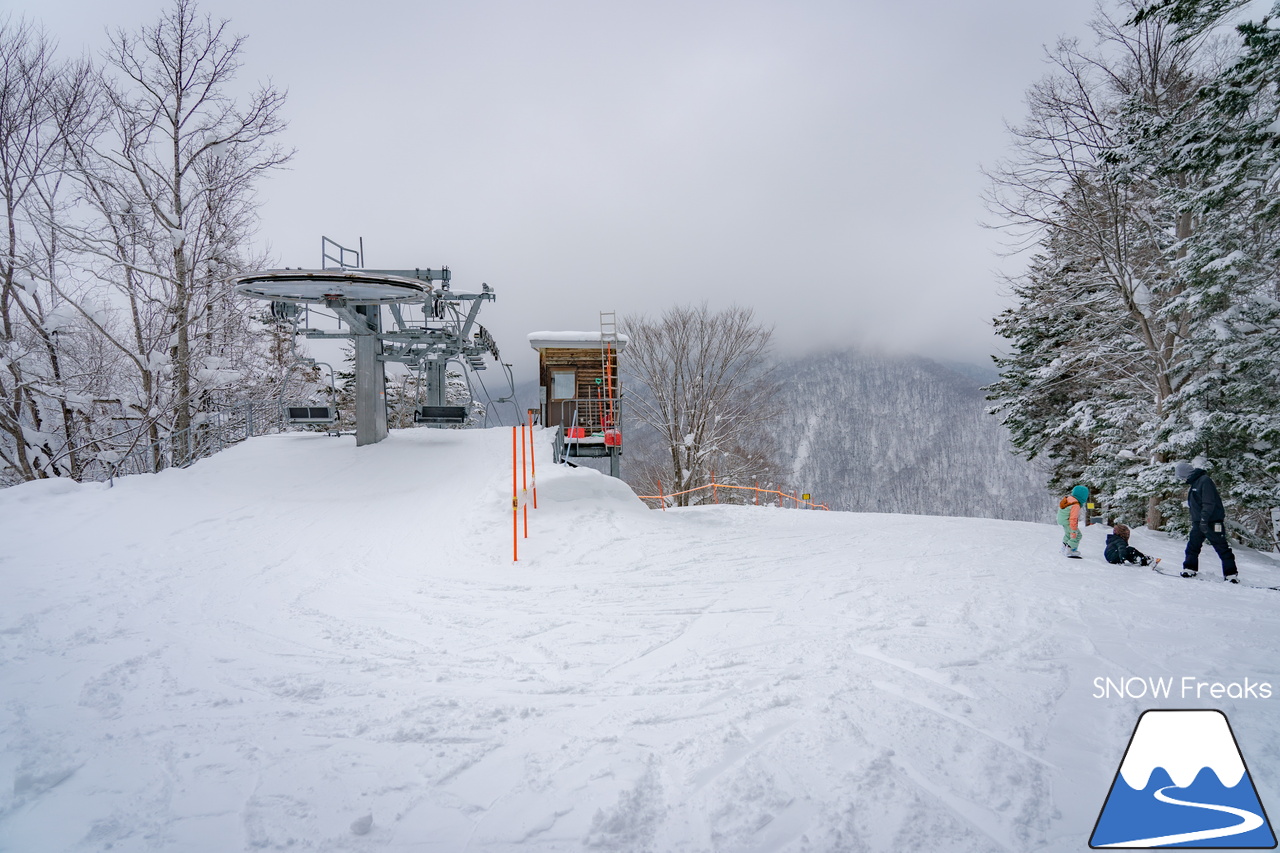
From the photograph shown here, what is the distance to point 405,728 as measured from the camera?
3414mm

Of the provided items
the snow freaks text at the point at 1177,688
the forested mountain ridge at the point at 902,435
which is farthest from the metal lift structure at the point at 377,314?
the forested mountain ridge at the point at 902,435

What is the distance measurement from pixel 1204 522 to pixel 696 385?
15.8m

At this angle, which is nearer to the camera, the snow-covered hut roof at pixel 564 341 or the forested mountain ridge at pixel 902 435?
the snow-covered hut roof at pixel 564 341

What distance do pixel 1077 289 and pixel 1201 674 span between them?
12305mm

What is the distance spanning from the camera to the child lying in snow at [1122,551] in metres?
8.02

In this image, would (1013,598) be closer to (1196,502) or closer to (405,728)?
(1196,502)

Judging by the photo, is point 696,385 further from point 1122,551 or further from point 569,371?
point 1122,551

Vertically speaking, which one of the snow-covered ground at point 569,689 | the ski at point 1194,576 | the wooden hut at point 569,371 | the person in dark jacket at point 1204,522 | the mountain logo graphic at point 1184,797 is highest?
the wooden hut at point 569,371

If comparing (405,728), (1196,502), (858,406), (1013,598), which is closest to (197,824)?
(405,728)

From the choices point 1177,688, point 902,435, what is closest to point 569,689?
point 1177,688

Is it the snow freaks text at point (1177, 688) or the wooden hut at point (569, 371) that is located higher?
the wooden hut at point (569, 371)

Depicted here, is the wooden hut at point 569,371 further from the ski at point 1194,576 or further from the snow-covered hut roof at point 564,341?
the ski at point 1194,576

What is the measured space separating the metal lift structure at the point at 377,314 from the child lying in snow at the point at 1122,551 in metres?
14.3

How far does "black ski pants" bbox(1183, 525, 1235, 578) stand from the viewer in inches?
282
